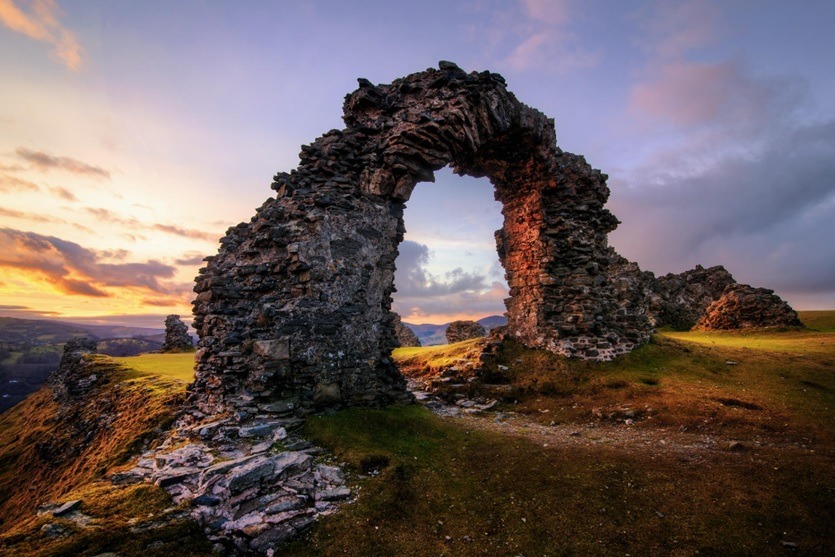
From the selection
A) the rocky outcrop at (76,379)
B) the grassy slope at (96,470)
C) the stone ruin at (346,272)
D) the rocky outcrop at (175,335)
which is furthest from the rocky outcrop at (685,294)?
the rocky outcrop at (175,335)

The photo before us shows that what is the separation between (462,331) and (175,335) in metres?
26.3

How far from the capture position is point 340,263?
996cm

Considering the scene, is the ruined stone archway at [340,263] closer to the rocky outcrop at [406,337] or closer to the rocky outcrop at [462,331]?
the rocky outcrop at [462,331]

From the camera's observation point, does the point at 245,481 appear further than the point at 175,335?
No

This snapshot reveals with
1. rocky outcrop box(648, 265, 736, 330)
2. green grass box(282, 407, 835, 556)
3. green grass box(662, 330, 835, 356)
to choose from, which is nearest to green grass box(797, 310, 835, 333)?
green grass box(662, 330, 835, 356)

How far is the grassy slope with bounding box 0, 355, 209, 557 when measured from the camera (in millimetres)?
4246

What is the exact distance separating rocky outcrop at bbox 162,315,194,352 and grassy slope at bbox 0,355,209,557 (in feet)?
33.3

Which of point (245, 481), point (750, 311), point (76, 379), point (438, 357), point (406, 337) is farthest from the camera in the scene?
point (406, 337)

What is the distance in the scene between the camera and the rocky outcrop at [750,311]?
21.5 meters

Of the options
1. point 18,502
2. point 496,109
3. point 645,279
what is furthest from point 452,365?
point 645,279

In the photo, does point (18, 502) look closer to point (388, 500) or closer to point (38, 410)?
point (388, 500)

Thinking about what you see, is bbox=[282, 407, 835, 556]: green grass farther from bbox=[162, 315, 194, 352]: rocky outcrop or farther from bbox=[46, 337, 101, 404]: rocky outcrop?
bbox=[162, 315, 194, 352]: rocky outcrop

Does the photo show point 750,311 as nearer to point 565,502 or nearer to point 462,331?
point 462,331

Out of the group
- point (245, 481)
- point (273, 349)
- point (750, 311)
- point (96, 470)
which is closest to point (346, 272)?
point (273, 349)
